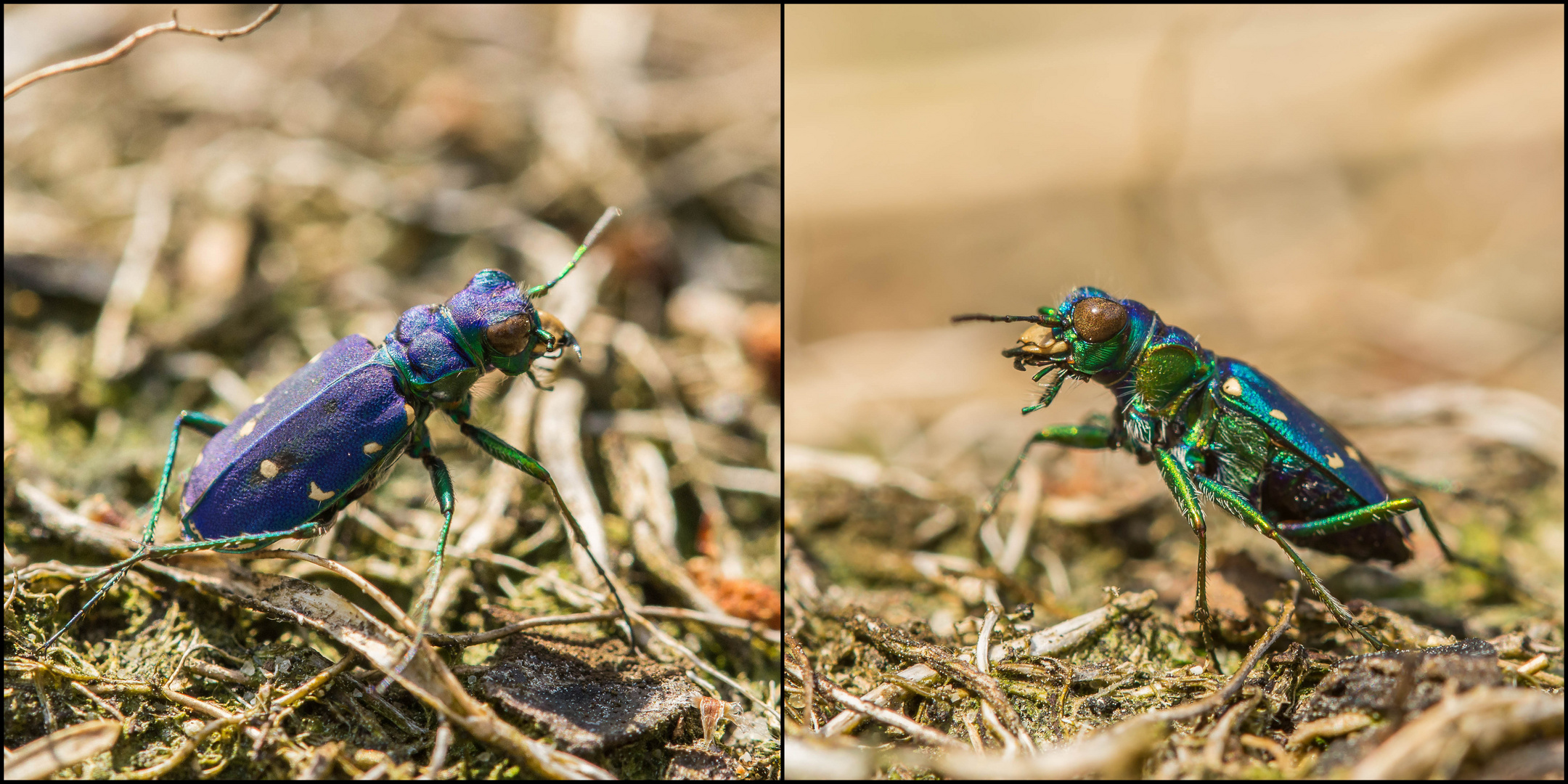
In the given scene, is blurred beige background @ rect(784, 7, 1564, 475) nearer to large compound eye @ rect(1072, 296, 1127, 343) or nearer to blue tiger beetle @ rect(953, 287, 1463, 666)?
blue tiger beetle @ rect(953, 287, 1463, 666)

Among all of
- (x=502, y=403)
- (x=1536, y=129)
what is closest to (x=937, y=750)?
(x=502, y=403)

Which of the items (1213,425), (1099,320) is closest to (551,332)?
(1099,320)

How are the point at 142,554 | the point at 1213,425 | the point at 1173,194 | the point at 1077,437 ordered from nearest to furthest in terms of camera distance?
1. the point at 142,554
2. the point at 1213,425
3. the point at 1077,437
4. the point at 1173,194

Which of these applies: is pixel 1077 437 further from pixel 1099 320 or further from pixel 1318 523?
pixel 1318 523

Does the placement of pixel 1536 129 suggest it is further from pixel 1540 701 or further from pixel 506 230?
pixel 506 230

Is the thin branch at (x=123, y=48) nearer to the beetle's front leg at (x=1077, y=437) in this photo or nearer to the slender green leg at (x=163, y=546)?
the slender green leg at (x=163, y=546)
